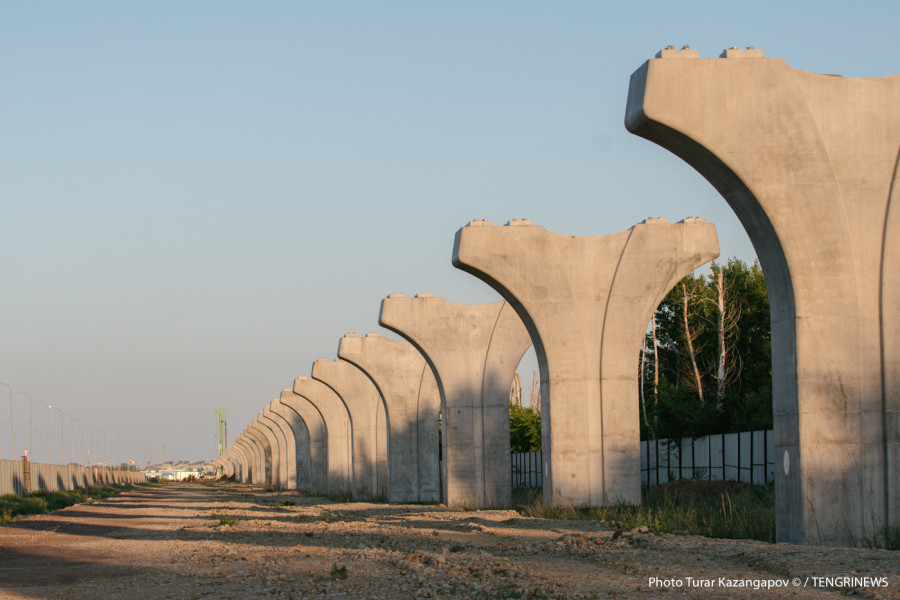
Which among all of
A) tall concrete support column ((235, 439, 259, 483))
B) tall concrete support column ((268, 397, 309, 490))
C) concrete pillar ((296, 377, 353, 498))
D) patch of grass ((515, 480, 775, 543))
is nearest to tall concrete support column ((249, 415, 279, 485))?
tall concrete support column ((235, 439, 259, 483))

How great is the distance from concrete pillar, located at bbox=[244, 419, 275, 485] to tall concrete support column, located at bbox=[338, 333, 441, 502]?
45166 millimetres

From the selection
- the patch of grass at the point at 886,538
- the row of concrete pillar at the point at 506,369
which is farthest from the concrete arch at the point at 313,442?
the patch of grass at the point at 886,538

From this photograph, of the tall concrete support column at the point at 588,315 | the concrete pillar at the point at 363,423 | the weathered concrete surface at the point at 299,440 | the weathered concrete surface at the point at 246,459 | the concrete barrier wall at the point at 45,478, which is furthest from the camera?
the weathered concrete surface at the point at 246,459

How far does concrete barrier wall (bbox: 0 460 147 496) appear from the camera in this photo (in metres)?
39.7

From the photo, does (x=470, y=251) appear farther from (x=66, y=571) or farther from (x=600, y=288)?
(x=66, y=571)

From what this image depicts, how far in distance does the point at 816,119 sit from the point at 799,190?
0.91m

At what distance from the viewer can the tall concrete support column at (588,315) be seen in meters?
21.5

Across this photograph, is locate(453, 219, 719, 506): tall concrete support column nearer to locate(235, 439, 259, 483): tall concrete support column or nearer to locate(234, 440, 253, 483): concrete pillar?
locate(235, 439, 259, 483): tall concrete support column

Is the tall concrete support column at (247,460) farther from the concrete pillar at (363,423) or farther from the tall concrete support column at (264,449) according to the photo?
the concrete pillar at (363,423)

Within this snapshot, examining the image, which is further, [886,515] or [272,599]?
[886,515]

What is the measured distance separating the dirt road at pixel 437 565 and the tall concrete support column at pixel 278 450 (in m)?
50.8

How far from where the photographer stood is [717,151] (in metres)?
12.9

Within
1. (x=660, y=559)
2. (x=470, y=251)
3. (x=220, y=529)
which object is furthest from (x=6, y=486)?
(x=660, y=559)

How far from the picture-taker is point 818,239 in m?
12.8
